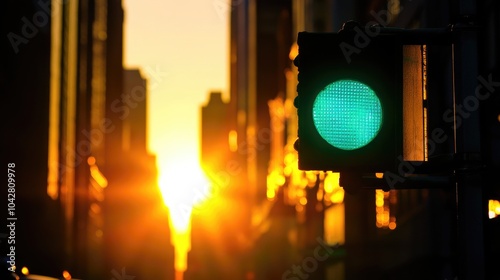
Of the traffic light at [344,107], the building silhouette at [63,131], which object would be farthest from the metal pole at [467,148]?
the building silhouette at [63,131]

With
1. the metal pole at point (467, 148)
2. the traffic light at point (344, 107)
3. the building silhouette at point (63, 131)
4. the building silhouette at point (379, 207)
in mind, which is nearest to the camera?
the metal pole at point (467, 148)

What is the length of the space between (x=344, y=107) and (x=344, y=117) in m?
0.05

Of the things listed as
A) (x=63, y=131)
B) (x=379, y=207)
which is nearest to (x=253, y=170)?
(x=63, y=131)

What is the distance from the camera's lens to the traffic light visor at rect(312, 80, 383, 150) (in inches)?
172

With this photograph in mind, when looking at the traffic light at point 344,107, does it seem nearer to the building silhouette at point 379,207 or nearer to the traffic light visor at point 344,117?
the traffic light visor at point 344,117

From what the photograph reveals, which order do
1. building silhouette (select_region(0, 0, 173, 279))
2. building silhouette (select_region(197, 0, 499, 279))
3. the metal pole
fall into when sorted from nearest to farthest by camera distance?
the metal pole < building silhouette (select_region(197, 0, 499, 279)) < building silhouette (select_region(0, 0, 173, 279))

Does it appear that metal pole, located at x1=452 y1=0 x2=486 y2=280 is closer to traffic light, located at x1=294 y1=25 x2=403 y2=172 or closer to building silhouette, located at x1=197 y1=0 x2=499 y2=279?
building silhouette, located at x1=197 y1=0 x2=499 y2=279

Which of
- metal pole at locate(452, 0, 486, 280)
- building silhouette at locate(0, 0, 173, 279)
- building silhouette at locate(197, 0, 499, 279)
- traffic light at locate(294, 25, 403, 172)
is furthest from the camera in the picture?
building silhouette at locate(0, 0, 173, 279)

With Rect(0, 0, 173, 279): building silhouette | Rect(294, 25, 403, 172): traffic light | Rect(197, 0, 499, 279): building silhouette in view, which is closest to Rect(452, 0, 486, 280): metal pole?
Rect(197, 0, 499, 279): building silhouette

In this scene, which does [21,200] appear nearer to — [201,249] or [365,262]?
[365,262]

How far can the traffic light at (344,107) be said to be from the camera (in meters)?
4.35

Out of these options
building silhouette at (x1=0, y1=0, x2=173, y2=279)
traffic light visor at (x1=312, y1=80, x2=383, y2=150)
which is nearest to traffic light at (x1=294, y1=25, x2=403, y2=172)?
traffic light visor at (x1=312, y1=80, x2=383, y2=150)

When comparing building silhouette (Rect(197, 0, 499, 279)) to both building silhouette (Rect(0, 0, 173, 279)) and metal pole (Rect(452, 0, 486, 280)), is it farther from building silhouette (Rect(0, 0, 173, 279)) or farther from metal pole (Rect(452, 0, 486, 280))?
building silhouette (Rect(0, 0, 173, 279))

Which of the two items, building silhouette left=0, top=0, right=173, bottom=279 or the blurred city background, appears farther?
building silhouette left=0, top=0, right=173, bottom=279
